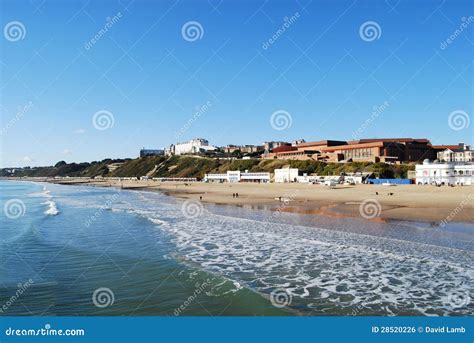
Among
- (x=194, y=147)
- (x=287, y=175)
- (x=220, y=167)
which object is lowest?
(x=287, y=175)

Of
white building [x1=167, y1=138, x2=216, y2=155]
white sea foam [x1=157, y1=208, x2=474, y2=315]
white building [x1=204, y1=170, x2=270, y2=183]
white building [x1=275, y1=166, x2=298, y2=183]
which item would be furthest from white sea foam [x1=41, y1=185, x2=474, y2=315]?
white building [x1=167, y1=138, x2=216, y2=155]

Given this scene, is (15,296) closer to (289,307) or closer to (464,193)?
(289,307)

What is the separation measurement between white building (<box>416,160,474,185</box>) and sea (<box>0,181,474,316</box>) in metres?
31.5

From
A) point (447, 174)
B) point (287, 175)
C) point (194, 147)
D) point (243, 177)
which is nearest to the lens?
point (447, 174)

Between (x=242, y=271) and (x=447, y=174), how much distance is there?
1789 inches

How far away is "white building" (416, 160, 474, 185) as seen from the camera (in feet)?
157

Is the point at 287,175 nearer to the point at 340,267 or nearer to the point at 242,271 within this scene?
the point at 340,267

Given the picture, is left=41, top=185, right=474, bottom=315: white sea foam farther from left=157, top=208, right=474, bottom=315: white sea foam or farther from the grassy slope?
Answer: the grassy slope

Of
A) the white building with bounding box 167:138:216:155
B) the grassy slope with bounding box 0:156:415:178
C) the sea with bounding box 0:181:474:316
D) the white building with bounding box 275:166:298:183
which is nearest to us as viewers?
the sea with bounding box 0:181:474:316

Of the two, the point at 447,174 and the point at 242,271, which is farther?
the point at 447,174

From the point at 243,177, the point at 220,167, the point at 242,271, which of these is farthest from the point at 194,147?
the point at 242,271

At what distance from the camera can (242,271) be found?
1201 cm

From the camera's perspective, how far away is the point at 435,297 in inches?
372

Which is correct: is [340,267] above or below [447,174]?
below
